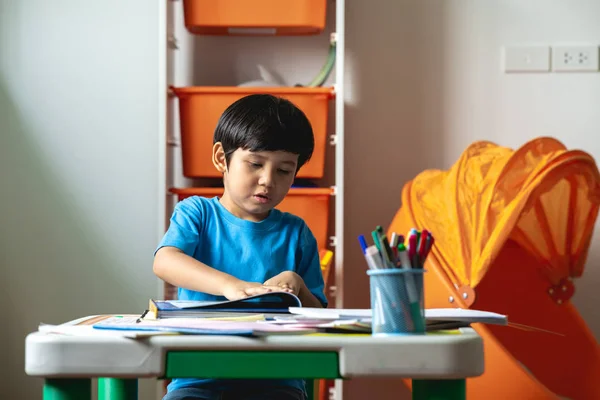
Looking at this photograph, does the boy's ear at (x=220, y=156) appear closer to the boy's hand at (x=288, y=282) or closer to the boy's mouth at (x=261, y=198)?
the boy's mouth at (x=261, y=198)

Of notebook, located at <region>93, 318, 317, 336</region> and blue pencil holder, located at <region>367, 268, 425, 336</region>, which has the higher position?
blue pencil holder, located at <region>367, 268, 425, 336</region>

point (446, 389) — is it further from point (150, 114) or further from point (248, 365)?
point (150, 114)

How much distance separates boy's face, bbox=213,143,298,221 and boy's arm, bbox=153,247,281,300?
150 mm

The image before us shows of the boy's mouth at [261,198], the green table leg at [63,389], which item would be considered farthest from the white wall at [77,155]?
the green table leg at [63,389]

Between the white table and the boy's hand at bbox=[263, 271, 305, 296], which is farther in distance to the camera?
the boy's hand at bbox=[263, 271, 305, 296]

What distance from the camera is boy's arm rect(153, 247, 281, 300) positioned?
42.9 inches

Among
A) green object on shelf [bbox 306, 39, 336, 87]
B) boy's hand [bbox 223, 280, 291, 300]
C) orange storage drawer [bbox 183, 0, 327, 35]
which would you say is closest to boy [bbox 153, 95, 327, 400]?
boy's hand [bbox 223, 280, 291, 300]

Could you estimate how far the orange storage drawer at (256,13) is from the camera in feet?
7.93

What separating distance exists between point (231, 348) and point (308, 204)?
170cm

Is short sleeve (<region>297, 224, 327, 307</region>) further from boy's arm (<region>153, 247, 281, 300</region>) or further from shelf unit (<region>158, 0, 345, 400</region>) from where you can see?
shelf unit (<region>158, 0, 345, 400</region>)

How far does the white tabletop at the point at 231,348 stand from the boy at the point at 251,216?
0.52 m

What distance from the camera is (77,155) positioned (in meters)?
2.65

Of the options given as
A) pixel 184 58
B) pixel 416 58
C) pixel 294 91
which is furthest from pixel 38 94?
pixel 416 58

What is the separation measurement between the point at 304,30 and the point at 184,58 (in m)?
0.44
